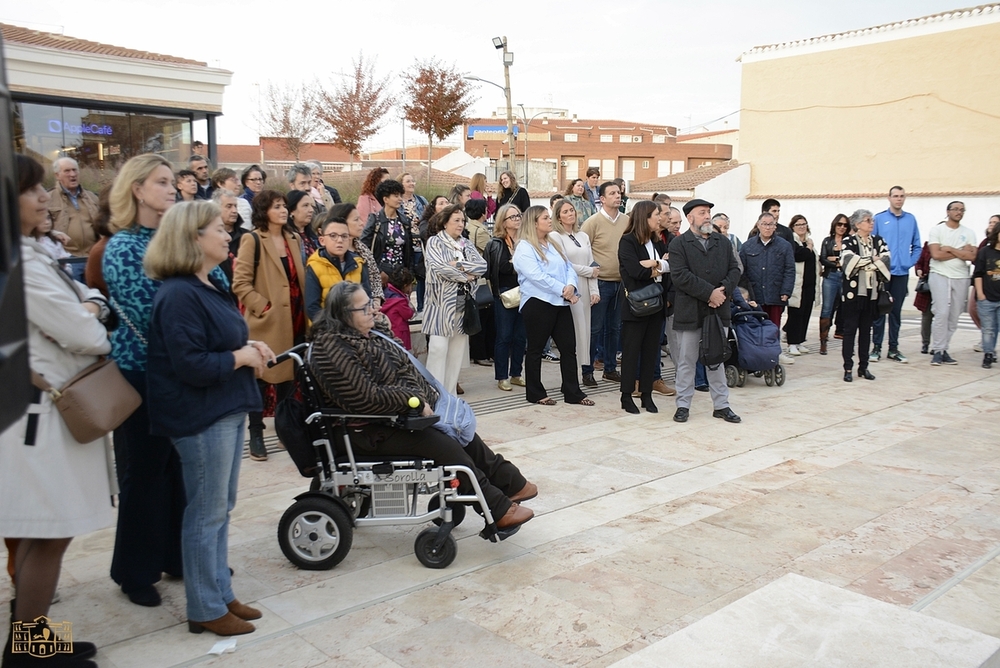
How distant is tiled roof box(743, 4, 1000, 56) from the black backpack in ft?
81.2

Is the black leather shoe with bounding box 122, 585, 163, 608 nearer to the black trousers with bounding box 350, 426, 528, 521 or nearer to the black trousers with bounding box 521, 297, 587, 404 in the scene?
the black trousers with bounding box 350, 426, 528, 521

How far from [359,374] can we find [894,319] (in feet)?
30.4

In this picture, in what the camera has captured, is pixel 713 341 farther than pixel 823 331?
No

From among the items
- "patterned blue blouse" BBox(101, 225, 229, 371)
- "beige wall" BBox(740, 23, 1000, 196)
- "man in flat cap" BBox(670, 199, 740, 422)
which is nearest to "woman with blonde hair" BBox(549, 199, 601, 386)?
"man in flat cap" BBox(670, 199, 740, 422)

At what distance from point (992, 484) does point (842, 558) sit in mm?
2205

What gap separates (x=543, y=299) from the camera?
328 inches

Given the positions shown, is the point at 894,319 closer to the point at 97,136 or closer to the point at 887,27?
the point at 97,136

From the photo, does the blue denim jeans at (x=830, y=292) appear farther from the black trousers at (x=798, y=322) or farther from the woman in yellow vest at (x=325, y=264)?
the woman in yellow vest at (x=325, y=264)

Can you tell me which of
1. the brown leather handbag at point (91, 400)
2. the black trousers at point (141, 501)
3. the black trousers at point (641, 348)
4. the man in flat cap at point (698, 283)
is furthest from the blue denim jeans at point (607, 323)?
the brown leather handbag at point (91, 400)

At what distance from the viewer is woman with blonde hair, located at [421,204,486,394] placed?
7934 millimetres

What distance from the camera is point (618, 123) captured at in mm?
90000

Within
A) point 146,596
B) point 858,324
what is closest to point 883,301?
point 858,324

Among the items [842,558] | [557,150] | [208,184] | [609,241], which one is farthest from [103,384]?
[557,150]

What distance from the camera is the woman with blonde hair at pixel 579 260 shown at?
8.99 m
